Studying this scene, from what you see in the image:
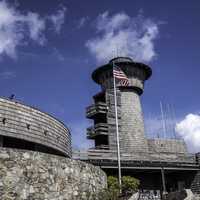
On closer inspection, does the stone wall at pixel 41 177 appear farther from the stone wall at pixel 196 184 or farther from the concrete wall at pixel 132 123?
the concrete wall at pixel 132 123

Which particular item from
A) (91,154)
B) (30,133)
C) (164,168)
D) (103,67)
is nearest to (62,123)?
(30,133)

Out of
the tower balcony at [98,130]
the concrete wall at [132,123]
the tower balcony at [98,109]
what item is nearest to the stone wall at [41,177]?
the tower balcony at [98,130]

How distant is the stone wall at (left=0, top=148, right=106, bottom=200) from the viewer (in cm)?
1708

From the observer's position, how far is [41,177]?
18562mm

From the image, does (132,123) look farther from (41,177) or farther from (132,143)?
(41,177)

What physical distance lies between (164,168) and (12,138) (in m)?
25.8

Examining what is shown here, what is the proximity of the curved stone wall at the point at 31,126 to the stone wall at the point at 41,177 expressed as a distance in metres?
4.44

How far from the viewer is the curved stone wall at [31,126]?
23.0m

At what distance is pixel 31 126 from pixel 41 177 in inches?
260

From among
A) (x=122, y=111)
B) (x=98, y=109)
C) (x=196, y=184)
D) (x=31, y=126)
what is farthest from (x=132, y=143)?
(x=31, y=126)

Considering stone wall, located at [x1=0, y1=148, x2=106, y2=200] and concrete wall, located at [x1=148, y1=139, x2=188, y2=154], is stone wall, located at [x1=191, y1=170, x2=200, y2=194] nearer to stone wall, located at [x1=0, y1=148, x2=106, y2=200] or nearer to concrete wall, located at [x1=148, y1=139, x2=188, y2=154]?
concrete wall, located at [x1=148, y1=139, x2=188, y2=154]

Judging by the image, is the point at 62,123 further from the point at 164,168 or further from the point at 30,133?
the point at 164,168

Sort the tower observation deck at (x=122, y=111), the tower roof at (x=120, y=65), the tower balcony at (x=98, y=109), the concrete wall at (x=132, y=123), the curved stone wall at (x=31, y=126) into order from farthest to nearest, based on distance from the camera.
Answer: the tower roof at (x=120, y=65) < the tower balcony at (x=98, y=109) < the concrete wall at (x=132, y=123) < the tower observation deck at (x=122, y=111) < the curved stone wall at (x=31, y=126)

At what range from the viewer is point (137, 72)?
58.8m
